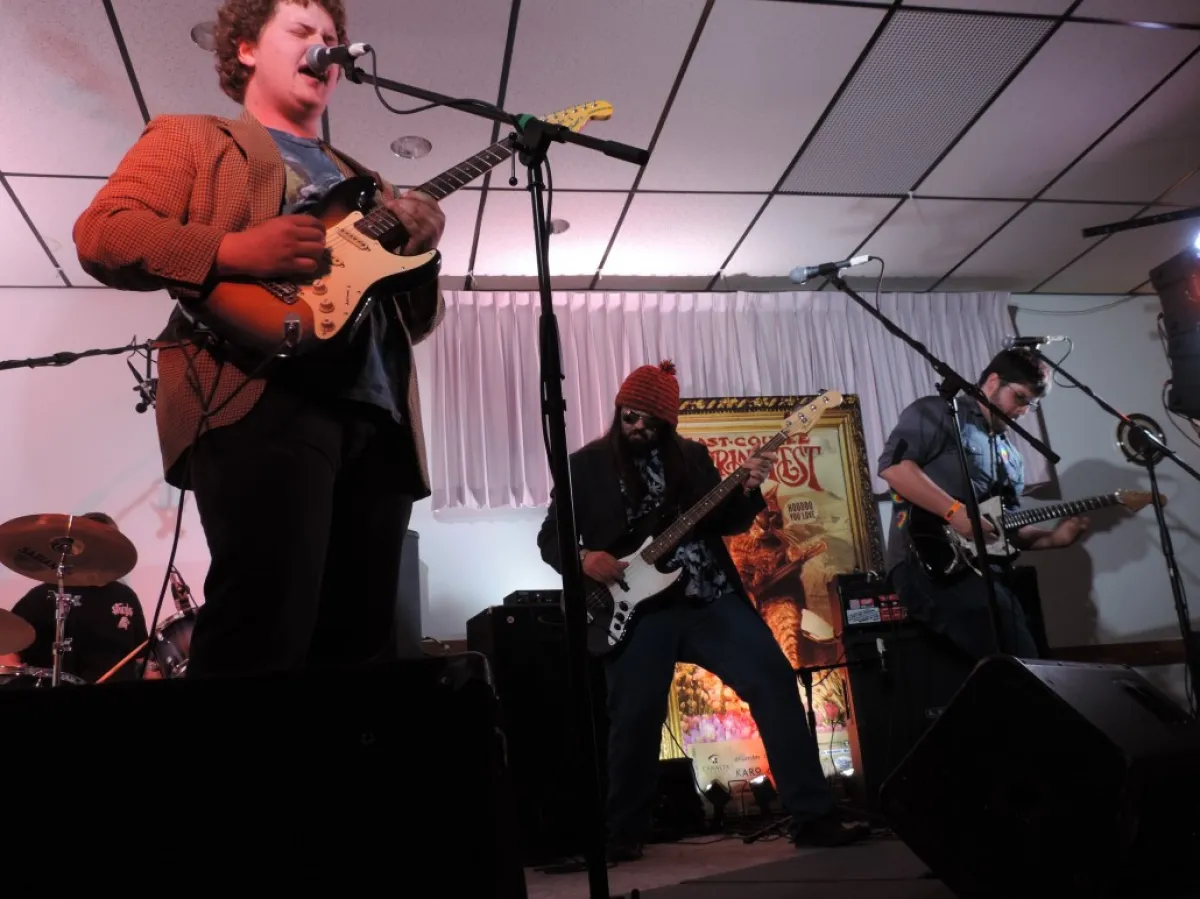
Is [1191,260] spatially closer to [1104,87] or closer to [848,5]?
[1104,87]

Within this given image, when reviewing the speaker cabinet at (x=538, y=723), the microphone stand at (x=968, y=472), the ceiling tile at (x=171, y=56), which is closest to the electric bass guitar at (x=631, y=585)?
the speaker cabinet at (x=538, y=723)

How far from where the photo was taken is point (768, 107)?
402 centimetres

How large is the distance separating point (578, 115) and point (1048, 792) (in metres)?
1.62

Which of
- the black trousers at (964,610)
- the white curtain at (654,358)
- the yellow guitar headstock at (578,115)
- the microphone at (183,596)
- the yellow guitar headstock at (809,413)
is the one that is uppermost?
the white curtain at (654,358)

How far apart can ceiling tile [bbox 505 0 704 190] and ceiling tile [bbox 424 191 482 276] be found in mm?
586

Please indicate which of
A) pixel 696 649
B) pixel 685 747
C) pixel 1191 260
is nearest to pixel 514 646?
pixel 696 649

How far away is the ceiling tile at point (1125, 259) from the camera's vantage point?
5465 mm

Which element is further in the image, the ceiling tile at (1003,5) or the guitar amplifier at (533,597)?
the guitar amplifier at (533,597)

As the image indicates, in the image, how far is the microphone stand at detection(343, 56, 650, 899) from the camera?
143cm

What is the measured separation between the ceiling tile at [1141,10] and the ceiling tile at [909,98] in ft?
0.56

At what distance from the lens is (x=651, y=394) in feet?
11.6

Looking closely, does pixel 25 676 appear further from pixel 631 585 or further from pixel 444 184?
pixel 444 184

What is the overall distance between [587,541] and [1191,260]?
3643mm

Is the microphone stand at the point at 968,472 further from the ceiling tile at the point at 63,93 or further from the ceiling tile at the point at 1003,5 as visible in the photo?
the ceiling tile at the point at 63,93
